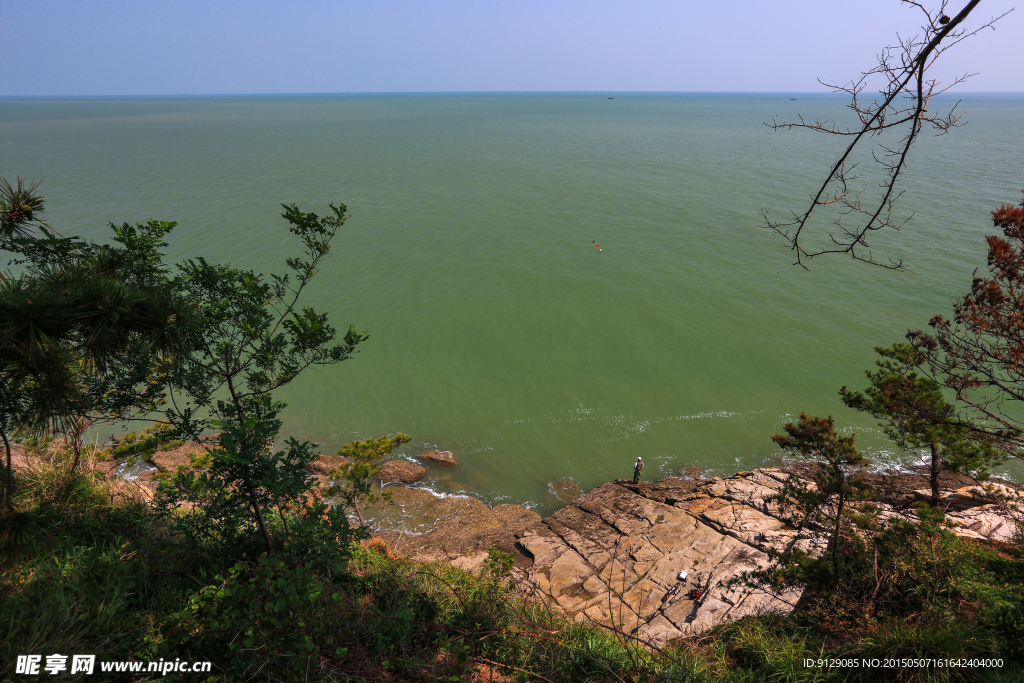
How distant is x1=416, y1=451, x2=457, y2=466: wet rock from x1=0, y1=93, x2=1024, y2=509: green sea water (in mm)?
565

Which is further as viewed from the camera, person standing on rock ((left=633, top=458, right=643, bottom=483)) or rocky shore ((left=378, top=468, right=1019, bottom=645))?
person standing on rock ((left=633, top=458, right=643, bottom=483))

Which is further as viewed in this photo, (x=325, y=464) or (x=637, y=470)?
(x=325, y=464)

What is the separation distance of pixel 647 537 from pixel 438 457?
775 centimetres

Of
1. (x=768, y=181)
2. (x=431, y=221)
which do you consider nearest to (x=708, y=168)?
(x=768, y=181)

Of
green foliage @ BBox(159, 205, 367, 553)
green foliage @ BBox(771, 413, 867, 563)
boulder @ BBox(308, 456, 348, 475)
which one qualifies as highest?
green foliage @ BBox(159, 205, 367, 553)

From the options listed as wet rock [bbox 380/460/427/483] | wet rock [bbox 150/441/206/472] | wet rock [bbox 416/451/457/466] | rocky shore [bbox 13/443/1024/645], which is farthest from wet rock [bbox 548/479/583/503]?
wet rock [bbox 150/441/206/472]

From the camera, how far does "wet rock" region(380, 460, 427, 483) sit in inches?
658

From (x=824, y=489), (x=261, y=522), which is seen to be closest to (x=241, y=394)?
(x=261, y=522)

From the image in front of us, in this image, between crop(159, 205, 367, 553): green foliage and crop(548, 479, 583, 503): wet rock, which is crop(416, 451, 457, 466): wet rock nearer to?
Result: crop(548, 479, 583, 503): wet rock

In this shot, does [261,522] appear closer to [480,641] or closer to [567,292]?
[480,641]

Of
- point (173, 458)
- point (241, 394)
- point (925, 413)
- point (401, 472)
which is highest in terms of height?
point (241, 394)

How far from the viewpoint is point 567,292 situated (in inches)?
1174

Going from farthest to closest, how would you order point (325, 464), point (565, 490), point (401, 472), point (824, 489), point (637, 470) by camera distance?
1. point (325, 464)
2. point (401, 472)
3. point (565, 490)
4. point (637, 470)
5. point (824, 489)

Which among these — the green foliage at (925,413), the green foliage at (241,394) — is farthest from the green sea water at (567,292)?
the green foliage at (241,394)
